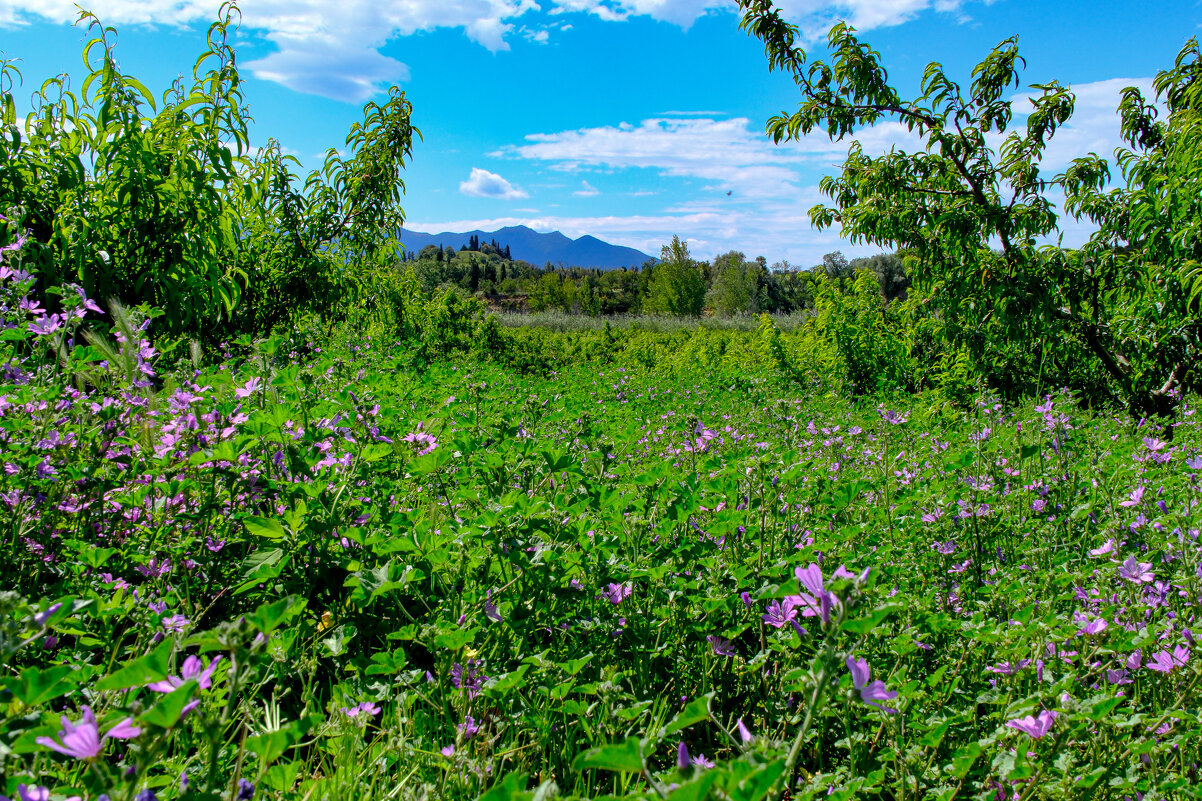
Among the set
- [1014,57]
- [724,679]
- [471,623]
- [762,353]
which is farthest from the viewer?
[762,353]

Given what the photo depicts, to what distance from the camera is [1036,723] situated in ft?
4.23

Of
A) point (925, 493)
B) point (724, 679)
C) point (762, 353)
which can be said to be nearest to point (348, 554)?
point (724, 679)

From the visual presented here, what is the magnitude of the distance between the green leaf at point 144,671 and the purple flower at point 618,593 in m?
1.22

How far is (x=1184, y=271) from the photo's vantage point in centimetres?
518

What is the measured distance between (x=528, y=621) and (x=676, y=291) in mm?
47119

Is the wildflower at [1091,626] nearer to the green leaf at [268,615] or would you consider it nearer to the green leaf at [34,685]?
the green leaf at [268,615]

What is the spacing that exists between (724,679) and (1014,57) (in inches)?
277

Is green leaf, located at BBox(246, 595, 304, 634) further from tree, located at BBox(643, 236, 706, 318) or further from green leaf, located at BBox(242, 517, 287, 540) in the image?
tree, located at BBox(643, 236, 706, 318)

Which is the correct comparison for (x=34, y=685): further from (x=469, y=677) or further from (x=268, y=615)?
(x=469, y=677)

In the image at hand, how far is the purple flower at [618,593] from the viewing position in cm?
190

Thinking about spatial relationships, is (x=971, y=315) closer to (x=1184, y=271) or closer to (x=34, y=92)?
(x=1184, y=271)

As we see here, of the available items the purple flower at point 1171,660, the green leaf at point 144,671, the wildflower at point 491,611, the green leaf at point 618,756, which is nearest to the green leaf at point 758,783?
the green leaf at point 618,756

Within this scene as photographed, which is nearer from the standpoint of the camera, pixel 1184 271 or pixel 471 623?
pixel 471 623

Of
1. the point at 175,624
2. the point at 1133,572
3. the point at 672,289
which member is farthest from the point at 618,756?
the point at 672,289
